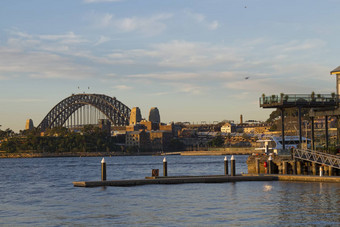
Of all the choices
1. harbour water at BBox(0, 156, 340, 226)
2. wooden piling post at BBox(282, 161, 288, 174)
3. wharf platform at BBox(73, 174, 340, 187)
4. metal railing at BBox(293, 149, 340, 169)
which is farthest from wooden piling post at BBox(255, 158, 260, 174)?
harbour water at BBox(0, 156, 340, 226)

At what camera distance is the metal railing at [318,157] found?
59.6 m

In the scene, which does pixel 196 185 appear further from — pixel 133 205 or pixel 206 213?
pixel 206 213

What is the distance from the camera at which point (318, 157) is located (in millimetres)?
61250

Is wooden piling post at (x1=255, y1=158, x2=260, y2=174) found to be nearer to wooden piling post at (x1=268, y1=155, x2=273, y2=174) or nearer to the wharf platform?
wooden piling post at (x1=268, y1=155, x2=273, y2=174)

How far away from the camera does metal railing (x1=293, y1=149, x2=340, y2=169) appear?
196ft

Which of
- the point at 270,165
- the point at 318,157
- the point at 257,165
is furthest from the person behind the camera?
the point at 257,165

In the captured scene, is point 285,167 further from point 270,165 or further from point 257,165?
point 257,165

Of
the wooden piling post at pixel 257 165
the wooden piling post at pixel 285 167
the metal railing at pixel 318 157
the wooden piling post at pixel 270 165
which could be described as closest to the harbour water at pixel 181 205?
the wooden piling post at pixel 285 167

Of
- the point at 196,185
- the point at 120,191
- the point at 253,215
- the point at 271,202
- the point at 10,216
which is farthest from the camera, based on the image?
the point at 196,185

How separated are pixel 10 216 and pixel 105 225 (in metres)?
8.54

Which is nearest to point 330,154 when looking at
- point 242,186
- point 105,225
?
point 242,186

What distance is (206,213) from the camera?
39.8 metres

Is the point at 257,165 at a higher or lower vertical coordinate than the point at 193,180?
higher

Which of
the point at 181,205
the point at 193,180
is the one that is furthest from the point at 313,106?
the point at 181,205
